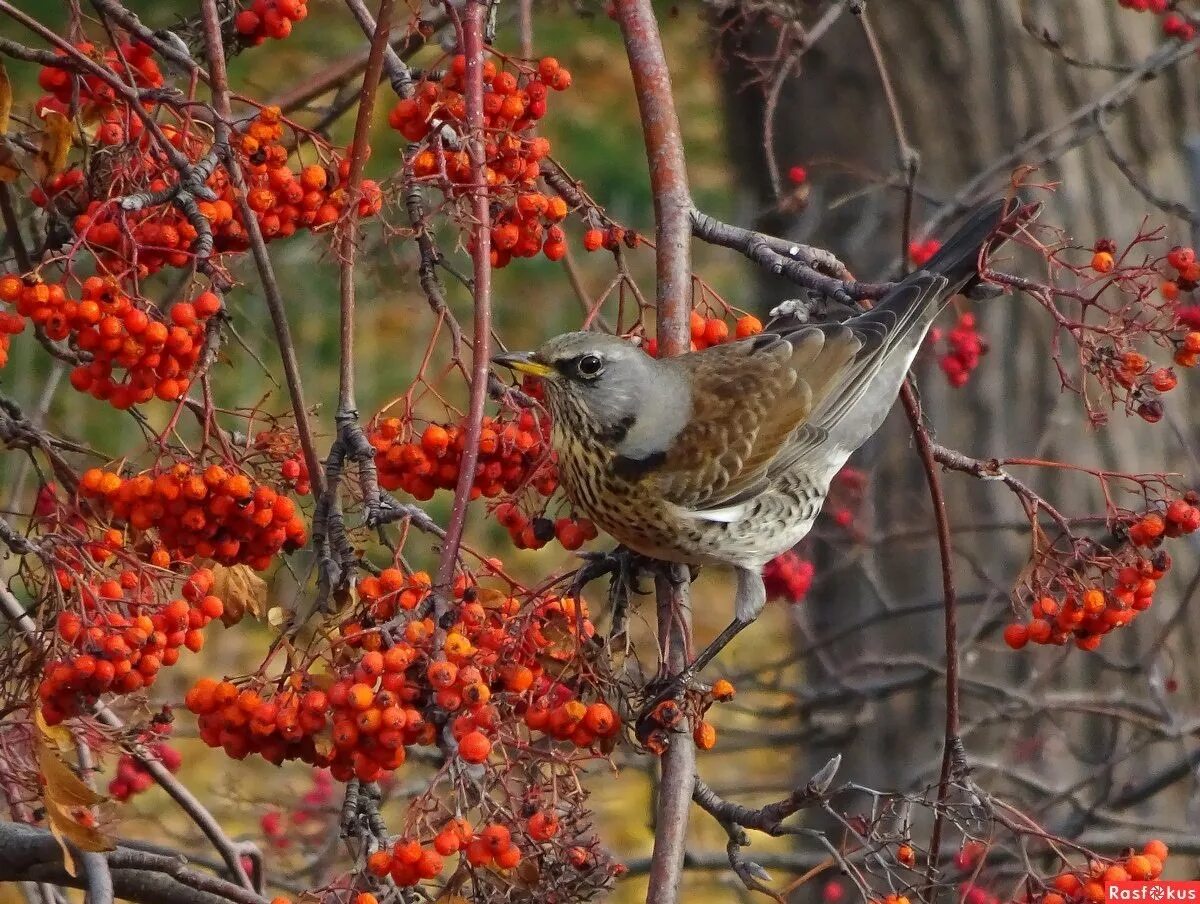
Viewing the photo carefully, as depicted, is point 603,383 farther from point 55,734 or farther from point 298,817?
point 298,817

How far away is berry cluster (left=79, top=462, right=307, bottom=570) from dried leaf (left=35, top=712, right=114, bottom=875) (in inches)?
11.2

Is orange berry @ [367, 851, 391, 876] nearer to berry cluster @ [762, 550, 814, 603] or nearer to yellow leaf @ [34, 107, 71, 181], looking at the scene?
yellow leaf @ [34, 107, 71, 181]

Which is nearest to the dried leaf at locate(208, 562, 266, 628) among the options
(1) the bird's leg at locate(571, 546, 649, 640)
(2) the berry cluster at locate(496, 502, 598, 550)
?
(2) the berry cluster at locate(496, 502, 598, 550)

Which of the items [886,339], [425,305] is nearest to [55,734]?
[886,339]

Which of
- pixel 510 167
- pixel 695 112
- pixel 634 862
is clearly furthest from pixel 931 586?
pixel 695 112

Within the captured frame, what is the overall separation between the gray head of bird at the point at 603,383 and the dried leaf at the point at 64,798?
86cm

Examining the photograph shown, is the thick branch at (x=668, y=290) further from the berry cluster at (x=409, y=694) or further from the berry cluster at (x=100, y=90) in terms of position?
the berry cluster at (x=100, y=90)

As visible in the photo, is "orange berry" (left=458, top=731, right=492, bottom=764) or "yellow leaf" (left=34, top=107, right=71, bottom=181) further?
"yellow leaf" (left=34, top=107, right=71, bottom=181)

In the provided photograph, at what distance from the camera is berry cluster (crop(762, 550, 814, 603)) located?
11.4 ft

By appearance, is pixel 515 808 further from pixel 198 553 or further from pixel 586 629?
pixel 198 553

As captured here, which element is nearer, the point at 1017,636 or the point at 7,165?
the point at 7,165

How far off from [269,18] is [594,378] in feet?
2.52

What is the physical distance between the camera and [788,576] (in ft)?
11.4

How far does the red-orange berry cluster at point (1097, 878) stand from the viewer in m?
2.07
